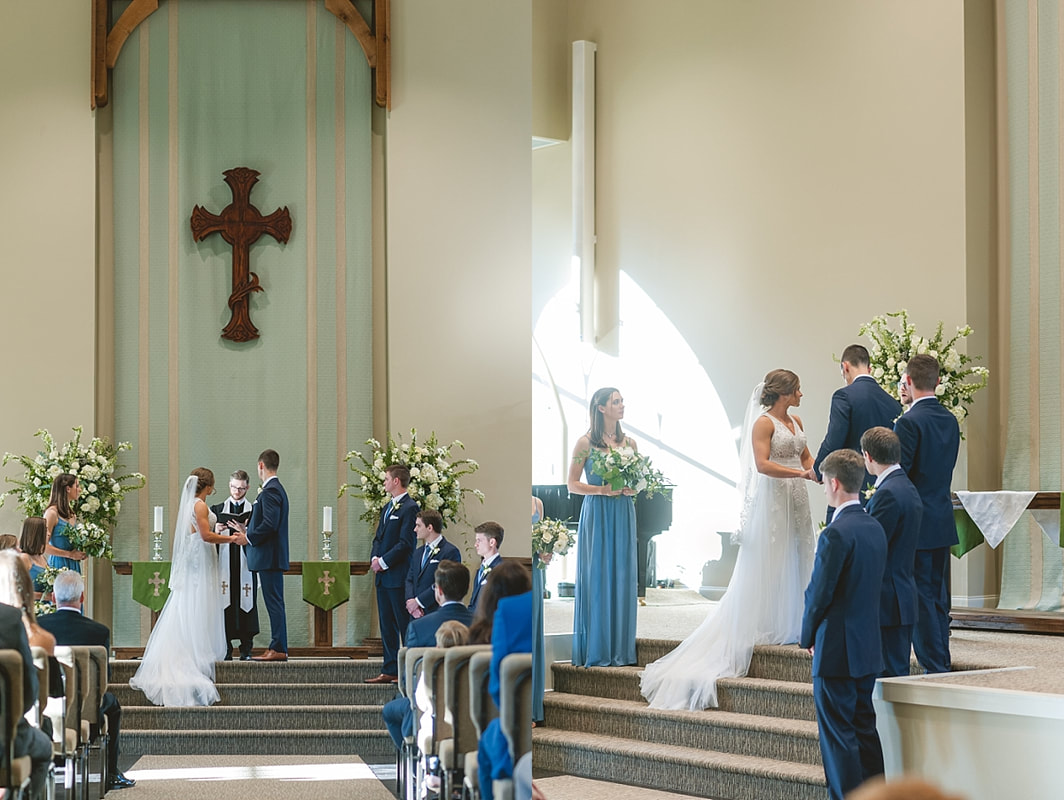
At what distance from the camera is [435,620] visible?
54.2 inches

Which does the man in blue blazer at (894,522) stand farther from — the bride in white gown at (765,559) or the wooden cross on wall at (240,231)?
the wooden cross on wall at (240,231)

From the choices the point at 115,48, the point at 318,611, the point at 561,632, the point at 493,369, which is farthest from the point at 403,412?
the point at 561,632

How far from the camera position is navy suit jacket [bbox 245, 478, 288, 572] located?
1.60m

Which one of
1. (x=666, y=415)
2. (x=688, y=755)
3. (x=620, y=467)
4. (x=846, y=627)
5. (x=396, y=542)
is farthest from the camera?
(x=666, y=415)

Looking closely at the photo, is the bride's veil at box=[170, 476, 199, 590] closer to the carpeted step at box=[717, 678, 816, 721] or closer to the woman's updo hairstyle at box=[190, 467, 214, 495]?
the woman's updo hairstyle at box=[190, 467, 214, 495]

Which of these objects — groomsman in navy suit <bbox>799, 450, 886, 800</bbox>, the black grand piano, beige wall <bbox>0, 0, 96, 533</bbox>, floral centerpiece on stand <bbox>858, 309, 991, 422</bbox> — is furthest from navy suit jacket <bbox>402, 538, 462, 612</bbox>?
floral centerpiece on stand <bbox>858, 309, 991, 422</bbox>

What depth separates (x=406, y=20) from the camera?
5.77 feet

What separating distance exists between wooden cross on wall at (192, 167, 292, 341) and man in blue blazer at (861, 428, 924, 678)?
11.1 ft

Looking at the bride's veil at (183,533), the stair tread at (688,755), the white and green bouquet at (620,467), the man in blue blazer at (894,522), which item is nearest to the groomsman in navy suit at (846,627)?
the man in blue blazer at (894,522)

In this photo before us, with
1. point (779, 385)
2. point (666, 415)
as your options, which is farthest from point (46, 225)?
point (666, 415)

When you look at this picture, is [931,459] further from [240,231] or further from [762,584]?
[240,231]

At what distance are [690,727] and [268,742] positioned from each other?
14.9 feet

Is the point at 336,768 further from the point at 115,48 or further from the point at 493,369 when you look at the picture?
the point at 115,48

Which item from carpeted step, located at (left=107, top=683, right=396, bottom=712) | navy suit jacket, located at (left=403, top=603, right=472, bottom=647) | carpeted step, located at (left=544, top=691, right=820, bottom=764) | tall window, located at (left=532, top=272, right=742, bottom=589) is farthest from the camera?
tall window, located at (left=532, top=272, right=742, bottom=589)
